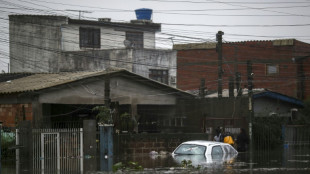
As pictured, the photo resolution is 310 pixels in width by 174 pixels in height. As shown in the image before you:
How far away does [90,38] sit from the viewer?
53.6m

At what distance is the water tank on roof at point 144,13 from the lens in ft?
188

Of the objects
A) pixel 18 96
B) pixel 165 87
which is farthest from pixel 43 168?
pixel 165 87

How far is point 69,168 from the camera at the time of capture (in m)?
22.8

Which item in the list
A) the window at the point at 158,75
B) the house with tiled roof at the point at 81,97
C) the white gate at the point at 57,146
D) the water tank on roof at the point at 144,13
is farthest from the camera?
the water tank on roof at the point at 144,13

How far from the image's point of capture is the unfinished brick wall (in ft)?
108

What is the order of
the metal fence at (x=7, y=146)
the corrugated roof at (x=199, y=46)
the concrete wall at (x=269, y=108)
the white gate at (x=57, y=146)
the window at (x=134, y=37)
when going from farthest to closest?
the corrugated roof at (x=199, y=46) < the window at (x=134, y=37) < the concrete wall at (x=269, y=108) < the white gate at (x=57, y=146) < the metal fence at (x=7, y=146)

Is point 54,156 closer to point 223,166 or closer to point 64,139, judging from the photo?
point 64,139

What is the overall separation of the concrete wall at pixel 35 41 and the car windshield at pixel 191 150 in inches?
1110

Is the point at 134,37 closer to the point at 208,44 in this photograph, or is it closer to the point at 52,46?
the point at 208,44

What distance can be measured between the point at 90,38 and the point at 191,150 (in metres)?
29.6

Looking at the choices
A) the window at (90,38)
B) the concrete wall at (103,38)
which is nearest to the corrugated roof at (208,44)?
→ the concrete wall at (103,38)

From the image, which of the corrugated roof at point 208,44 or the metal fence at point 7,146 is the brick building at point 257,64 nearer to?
the corrugated roof at point 208,44

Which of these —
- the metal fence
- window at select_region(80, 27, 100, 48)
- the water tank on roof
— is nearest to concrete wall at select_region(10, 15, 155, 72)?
window at select_region(80, 27, 100, 48)

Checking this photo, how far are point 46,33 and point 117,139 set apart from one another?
2549 cm
